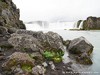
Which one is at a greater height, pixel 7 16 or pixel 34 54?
pixel 7 16

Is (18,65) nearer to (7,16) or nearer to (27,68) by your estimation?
(27,68)

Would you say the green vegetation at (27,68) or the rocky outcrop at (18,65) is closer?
the rocky outcrop at (18,65)

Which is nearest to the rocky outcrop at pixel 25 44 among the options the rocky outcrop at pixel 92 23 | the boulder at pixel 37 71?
the boulder at pixel 37 71

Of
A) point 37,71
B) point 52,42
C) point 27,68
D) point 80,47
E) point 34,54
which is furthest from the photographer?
point 80,47

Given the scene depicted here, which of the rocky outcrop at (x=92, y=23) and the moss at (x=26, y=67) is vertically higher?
the moss at (x=26, y=67)

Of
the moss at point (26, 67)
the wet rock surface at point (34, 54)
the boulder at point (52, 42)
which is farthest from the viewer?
the boulder at point (52, 42)

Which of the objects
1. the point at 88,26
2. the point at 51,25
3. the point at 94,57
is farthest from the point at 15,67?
the point at 51,25

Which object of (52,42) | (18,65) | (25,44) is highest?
(25,44)

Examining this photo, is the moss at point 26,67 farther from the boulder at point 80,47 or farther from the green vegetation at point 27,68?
the boulder at point 80,47

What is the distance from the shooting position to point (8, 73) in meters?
11.7

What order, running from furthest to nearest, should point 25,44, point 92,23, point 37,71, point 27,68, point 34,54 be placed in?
point 92,23
point 25,44
point 34,54
point 27,68
point 37,71

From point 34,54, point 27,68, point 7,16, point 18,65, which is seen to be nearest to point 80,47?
point 34,54

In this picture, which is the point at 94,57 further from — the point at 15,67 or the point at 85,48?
the point at 15,67

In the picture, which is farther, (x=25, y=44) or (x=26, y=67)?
(x=25, y=44)
